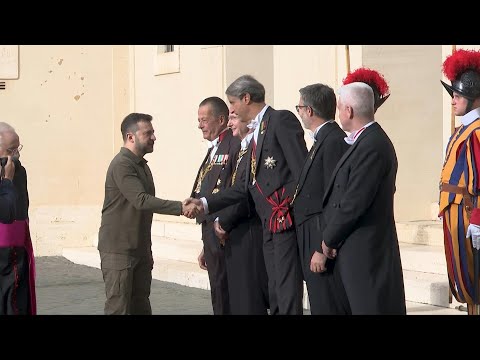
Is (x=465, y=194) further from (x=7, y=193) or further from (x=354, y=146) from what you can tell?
(x=7, y=193)

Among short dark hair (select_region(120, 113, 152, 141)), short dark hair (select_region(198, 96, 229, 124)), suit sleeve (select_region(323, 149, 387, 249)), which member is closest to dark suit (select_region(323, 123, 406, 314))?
suit sleeve (select_region(323, 149, 387, 249))

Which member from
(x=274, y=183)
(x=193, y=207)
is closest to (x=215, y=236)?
(x=193, y=207)

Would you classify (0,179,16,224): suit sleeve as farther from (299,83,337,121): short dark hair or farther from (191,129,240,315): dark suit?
(299,83,337,121): short dark hair

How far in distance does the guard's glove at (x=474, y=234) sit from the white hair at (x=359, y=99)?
105cm

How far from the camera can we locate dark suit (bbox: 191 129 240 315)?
7020 mm

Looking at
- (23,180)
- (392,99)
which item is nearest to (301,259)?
(23,180)

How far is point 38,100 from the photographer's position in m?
14.5

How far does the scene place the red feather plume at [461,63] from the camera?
619 centimetres

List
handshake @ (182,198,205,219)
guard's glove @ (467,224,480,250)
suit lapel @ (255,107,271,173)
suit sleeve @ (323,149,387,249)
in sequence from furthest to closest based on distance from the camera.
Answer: handshake @ (182,198,205,219), suit lapel @ (255,107,271,173), guard's glove @ (467,224,480,250), suit sleeve @ (323,149,387,249)

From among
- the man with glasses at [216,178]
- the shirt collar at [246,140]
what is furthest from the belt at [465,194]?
the man with glasses at [216,178]

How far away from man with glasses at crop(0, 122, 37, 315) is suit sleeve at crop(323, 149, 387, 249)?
2.58 metres

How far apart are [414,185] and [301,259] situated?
4.78 m
